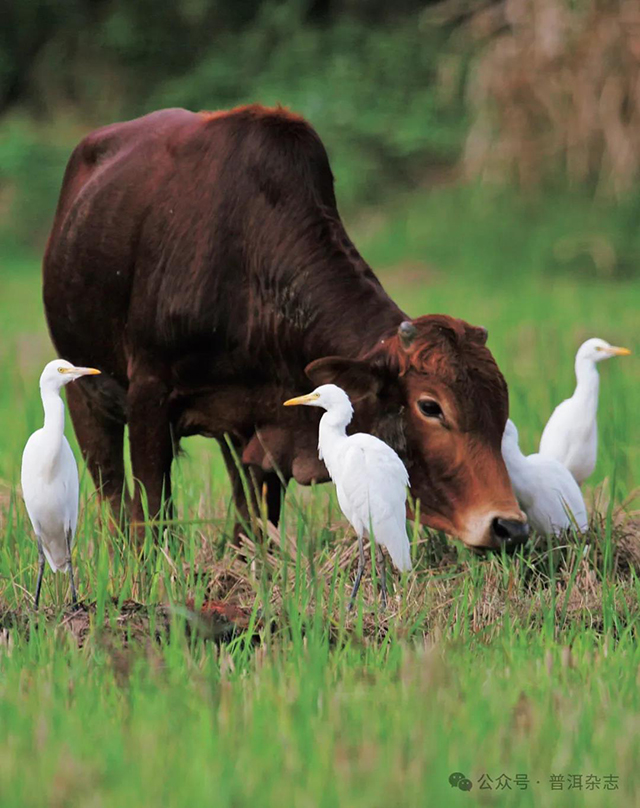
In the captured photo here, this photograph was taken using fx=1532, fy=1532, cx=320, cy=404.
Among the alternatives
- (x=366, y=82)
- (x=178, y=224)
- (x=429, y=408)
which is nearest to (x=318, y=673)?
(x=429, y=408)

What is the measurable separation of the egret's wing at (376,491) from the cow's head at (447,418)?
30 centimetres

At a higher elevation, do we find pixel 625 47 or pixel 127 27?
pixel 127 27

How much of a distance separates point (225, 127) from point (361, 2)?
14.9 meters

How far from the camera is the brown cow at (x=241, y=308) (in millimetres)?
4777

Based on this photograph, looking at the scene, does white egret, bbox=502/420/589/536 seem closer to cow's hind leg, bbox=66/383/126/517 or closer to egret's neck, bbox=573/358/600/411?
egret's neck, bbox=573/358/600/411

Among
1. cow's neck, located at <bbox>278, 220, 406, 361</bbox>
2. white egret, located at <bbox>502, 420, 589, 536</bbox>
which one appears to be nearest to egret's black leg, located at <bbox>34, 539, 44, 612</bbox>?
cow's neck, located at <bbox>278, 220, 406, 361</bbox>

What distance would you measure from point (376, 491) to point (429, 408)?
A: 0.50 m

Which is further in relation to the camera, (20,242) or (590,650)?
(20,242)

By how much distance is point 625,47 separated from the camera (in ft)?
47.0

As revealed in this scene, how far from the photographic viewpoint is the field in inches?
111

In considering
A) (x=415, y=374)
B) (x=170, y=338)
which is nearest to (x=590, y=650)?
(x=415, y=374)

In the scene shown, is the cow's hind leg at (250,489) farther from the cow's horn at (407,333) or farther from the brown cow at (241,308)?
the cow's horn at (407,333)

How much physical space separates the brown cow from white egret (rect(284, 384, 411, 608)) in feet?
1.09

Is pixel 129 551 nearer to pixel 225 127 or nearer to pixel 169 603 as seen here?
pixel 169 603
